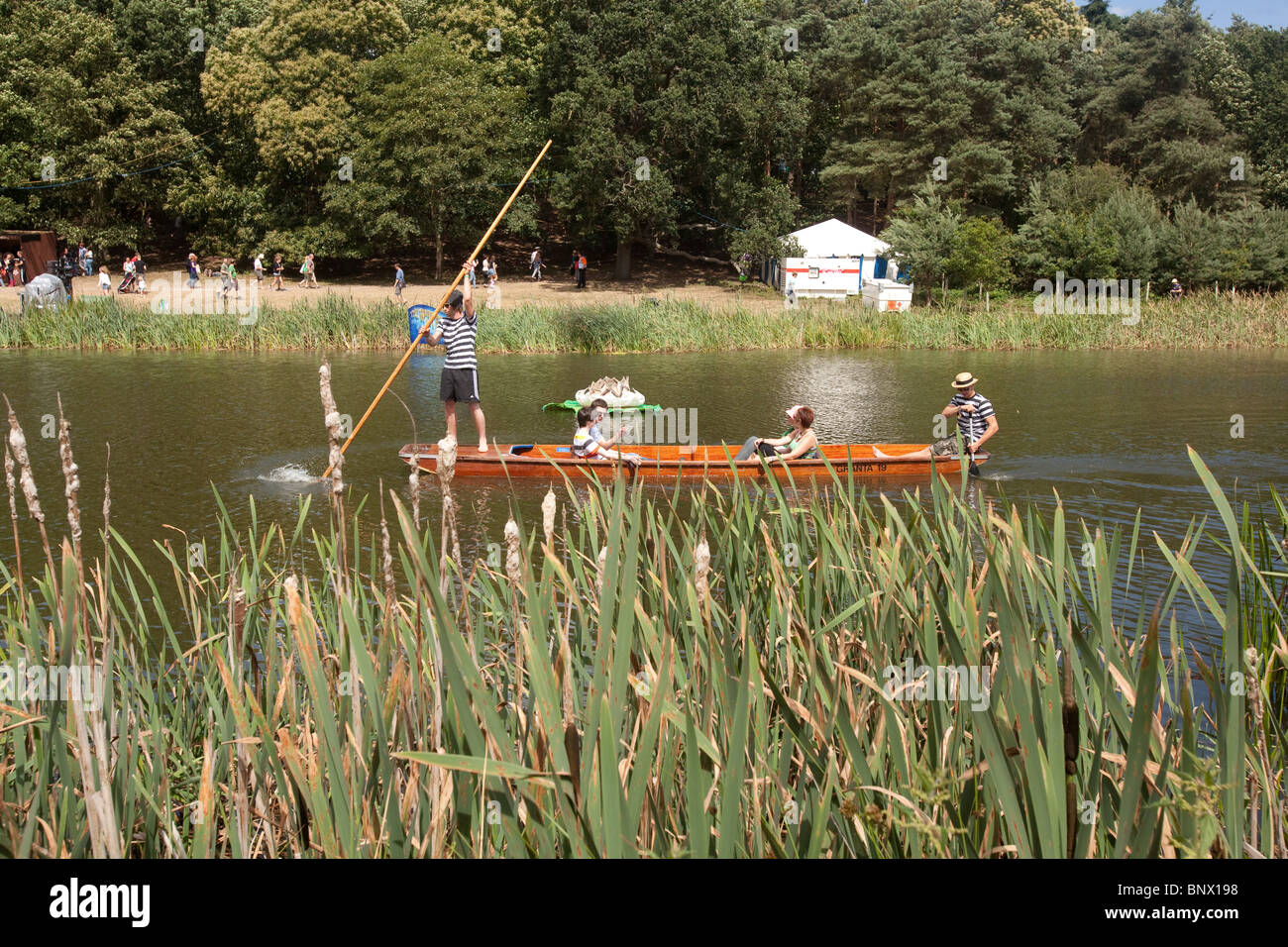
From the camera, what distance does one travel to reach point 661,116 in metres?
39.8

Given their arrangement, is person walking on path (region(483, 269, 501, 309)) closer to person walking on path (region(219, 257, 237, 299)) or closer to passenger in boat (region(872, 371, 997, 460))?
person walking on path (region(219, 257, 237, 299))

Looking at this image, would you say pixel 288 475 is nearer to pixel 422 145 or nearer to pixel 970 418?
pixel 970 418

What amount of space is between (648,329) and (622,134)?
59.0 feet

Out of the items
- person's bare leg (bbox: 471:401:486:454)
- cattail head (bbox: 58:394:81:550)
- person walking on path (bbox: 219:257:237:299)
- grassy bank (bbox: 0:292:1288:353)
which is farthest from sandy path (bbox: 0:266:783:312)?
cattail head (bbox: 58:394:81:550)

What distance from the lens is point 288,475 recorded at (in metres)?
12.6

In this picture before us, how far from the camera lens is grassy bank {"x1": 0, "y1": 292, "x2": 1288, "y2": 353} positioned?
81.1 ft

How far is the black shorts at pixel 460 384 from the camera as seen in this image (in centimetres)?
1262

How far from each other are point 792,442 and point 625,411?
4.04m

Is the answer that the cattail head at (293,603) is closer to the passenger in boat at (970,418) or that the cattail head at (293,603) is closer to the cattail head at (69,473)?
the cattail head at (69,473)

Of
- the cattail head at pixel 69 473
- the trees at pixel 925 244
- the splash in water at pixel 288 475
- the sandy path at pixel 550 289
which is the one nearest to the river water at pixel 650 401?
the splash in water at pixel 288 475

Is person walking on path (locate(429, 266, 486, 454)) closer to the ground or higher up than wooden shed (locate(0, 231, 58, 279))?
closer to the ground

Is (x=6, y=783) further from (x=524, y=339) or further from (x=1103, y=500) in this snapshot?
(x=524, y=339)

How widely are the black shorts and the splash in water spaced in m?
1.64

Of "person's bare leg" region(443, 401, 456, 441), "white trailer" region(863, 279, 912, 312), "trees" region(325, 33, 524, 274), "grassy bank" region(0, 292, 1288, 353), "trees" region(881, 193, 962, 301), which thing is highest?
"trees" region(325, 33, 524, 274)
